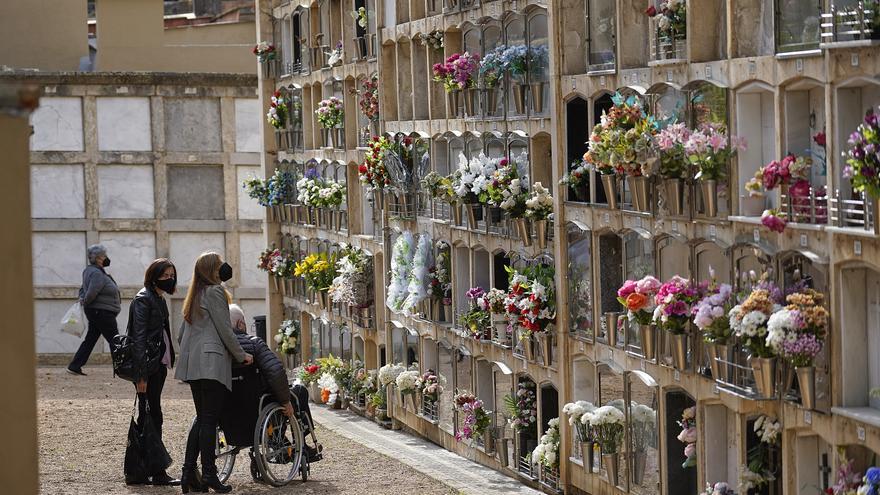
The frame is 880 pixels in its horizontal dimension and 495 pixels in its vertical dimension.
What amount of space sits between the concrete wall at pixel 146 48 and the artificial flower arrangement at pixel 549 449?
12023 millimetres

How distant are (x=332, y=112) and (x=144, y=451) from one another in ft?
19.5

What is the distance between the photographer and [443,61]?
1269 centimetres

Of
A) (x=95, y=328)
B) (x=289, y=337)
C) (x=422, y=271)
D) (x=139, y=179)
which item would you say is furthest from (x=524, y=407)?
(x=139, y=179)

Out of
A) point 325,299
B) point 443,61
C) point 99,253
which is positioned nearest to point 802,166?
point 443,61

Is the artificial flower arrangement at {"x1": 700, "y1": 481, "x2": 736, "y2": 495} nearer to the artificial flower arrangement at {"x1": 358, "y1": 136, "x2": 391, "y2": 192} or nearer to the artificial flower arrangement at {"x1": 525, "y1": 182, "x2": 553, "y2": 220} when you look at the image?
the artificial flower arrangement at {"x1": 525, "y1": 182, "x2": 553, "y2": 220}

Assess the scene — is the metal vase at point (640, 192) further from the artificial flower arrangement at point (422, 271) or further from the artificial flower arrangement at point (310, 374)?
the artificial flower arrangement at point (310, 374)

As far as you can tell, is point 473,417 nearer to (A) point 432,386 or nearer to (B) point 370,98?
(A) point 432,386

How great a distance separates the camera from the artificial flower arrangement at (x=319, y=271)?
16.1 metres

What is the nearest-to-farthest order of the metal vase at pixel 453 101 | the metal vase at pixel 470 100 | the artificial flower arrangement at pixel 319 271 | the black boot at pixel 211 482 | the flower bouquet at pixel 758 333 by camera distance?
the flower bouquet at pixel 758 333
the black boot at pixel 211 482
the metal vase at pixel 470 100
the metal vase at pixel 453 101
the artificial flower arrangement at pixel 319 271

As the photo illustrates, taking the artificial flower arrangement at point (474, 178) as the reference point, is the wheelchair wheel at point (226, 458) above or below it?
below

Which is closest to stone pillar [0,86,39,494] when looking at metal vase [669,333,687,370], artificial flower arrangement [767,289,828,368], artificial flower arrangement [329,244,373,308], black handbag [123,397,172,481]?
artificial flower arrangement [767,289,828,368]

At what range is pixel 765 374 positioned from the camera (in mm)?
7273

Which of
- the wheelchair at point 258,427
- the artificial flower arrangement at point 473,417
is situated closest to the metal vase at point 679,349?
the wheelchair at point 258,427

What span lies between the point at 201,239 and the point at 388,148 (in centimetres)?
765
